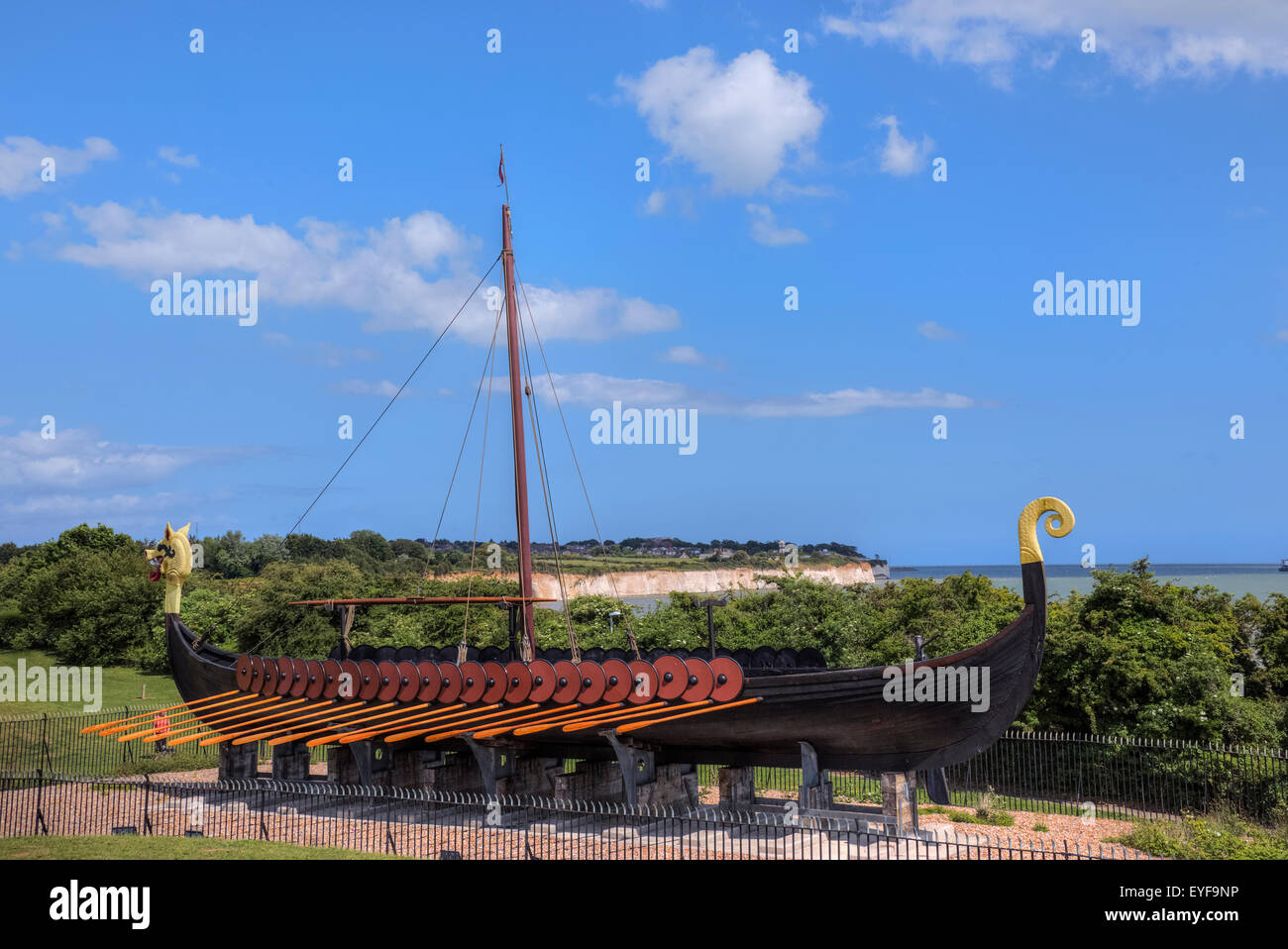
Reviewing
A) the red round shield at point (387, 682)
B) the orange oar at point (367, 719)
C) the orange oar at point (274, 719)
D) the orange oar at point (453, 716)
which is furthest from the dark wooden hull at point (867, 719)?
the orange oar at point (274, 719)

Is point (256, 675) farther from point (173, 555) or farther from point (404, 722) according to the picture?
point (404, 722)

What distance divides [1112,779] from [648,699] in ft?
32.3

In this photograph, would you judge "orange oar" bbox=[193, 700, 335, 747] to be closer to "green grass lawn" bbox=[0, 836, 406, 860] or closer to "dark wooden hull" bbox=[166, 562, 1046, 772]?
"green grass lawn" bbox=[0, 836, 406, 860]

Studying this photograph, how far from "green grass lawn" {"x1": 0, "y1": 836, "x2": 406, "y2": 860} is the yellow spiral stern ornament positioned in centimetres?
931

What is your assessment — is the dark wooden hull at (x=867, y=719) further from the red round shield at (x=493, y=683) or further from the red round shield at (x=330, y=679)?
the red round shield at (x=330, y=679)

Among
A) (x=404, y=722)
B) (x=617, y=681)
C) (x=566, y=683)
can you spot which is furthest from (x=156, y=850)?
(x=617, y=681)

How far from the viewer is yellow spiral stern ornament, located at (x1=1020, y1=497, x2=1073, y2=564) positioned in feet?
47.0

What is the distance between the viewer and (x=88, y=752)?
85.1 ft

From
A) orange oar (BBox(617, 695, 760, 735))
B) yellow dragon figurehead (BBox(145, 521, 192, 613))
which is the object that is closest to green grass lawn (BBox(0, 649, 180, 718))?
yellow dragon figurehead (BBox(145, 521, 192, 613))

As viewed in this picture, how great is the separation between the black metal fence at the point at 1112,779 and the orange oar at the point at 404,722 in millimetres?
6755

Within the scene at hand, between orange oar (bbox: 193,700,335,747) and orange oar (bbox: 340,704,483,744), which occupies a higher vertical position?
orange oar (bbox: 340,704,483,744)

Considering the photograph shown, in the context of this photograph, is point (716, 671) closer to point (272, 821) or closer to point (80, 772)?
point (272, 821)

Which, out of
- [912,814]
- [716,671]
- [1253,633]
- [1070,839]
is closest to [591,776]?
[716,671]

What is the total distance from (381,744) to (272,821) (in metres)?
3.26
